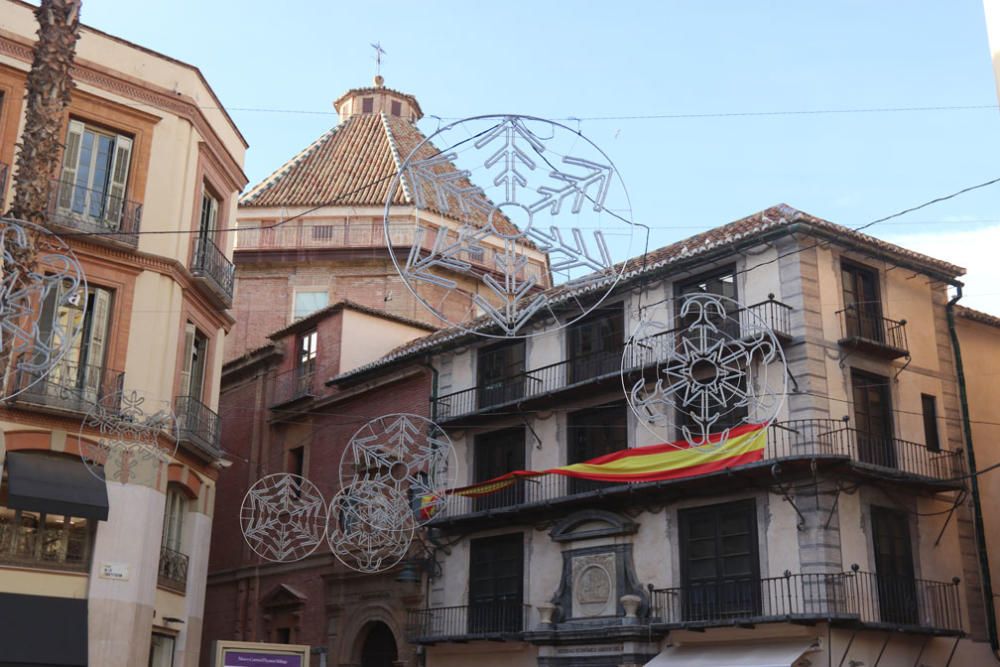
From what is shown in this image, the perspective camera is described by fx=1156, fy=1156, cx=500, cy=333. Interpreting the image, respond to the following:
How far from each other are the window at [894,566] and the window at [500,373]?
865cm

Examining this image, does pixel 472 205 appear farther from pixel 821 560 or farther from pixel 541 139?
pixel 821 560

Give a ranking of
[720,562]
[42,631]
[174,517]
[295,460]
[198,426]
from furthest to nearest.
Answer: [295,460]
[198,426]
[174,517]
[720,562]
[42,631]

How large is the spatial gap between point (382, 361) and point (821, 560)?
13513mm

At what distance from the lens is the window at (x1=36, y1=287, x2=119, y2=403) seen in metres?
21.5

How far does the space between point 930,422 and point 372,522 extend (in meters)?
11.5

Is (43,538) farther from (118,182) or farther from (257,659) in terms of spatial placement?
(118,182)

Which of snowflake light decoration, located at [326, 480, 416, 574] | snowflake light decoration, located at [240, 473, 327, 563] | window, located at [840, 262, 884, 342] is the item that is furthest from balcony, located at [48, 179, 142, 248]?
window, located at [840, 262, 884, 342]

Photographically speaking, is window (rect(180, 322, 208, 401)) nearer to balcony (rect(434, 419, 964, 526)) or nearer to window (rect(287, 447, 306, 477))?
balcony (rect(434, 419, 964, 526))

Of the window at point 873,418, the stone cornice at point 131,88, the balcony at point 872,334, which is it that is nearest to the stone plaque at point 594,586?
the window at point 873,418

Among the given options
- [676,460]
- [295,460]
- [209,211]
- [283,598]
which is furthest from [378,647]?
[209,211]

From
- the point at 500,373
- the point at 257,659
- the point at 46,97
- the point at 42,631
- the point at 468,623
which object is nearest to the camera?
the point at 46,97

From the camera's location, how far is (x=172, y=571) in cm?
2369

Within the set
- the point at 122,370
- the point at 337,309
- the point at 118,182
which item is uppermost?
the point at 337,309

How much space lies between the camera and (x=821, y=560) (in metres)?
20.3
